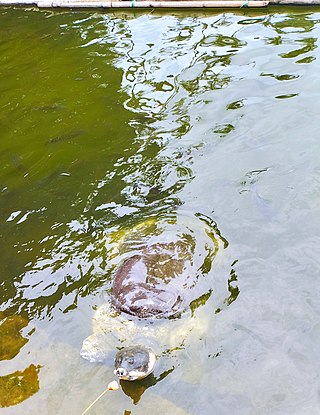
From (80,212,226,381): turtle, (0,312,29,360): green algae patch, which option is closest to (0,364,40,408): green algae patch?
(0,312,29,360): green algae patch

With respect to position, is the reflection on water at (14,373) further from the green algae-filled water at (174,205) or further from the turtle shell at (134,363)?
the turtle shell at (134,363)

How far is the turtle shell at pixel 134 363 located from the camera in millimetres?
3648

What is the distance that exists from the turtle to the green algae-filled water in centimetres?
3

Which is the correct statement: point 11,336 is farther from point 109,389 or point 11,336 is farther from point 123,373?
point 123,373

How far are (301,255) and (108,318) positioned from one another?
2.00 metres

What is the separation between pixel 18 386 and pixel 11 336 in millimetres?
553

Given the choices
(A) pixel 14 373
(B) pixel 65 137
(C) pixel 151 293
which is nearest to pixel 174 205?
(C) pixel 151 293

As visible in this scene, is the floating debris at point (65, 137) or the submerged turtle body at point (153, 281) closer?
the submerged turtle body at point (153, 281)

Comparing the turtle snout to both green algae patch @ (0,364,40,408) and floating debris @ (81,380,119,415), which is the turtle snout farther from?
green algae patch @ (0,364,40,408)

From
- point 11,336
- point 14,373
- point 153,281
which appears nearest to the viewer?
point 14,373

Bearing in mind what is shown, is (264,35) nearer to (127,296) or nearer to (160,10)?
(160,10)

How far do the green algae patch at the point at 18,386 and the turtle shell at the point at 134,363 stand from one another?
715 mm

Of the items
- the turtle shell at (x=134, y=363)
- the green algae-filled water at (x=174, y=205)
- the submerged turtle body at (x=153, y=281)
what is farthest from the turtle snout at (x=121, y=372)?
the submerged turtle body at (x=153, y=281)

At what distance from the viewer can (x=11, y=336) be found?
431 cm
